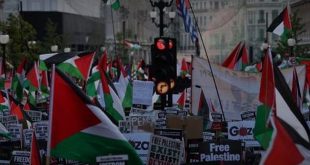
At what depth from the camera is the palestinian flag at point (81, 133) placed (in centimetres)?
821

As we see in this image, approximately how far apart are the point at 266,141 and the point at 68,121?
188 centimetres

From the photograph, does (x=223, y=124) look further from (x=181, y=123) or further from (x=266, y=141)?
(x=266, y=141)

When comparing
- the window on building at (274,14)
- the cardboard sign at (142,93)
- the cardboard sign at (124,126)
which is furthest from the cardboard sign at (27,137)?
the window on building at (274,14)

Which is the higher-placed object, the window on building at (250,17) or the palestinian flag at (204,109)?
the window on building at (250,17)

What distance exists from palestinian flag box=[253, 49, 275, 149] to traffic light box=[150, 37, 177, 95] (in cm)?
852

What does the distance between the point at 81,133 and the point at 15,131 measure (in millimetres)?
5158

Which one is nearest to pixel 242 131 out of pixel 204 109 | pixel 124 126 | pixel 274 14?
pixel 124 126

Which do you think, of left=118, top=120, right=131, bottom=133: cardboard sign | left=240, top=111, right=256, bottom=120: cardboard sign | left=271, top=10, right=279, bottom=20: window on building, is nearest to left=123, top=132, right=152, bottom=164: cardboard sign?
left=118, top=120, right=131, bottom=133: cardboard sign

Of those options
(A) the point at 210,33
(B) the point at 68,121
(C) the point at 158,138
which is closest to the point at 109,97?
(C) the point at 158,138

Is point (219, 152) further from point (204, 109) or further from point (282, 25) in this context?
point (282, 25)

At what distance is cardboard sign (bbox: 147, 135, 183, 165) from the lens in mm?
10398

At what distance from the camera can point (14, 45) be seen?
45.7 m

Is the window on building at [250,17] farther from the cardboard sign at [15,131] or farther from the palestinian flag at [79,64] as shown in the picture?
the cardboard sign at [15,131]

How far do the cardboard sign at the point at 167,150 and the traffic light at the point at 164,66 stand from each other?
7.26 m
